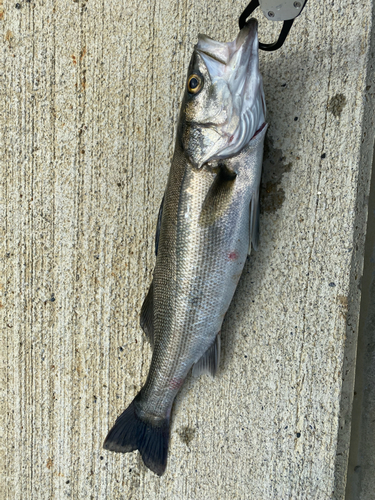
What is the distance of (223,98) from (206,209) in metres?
0.47

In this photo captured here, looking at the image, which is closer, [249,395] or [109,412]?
[249,395]

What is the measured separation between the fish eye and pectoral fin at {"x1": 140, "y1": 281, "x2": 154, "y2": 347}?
954 mm

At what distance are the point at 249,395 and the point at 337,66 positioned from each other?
168 centimetres

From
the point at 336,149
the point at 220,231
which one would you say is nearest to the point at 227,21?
the point at 336,149

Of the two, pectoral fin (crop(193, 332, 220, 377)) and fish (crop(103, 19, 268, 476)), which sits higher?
fish (crop(103, 19, 268, 476))

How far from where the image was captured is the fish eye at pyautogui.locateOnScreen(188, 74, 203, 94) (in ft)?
5.21

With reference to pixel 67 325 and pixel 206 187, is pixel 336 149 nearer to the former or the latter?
pixel 206 187

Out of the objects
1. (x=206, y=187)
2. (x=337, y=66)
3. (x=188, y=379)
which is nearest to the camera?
(x=206, y=187)

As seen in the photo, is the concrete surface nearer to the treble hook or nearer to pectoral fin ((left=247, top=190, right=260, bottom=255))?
pectoral fin ((left=247, top=190, right=260, bottom=255))

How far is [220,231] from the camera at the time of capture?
5.39ft

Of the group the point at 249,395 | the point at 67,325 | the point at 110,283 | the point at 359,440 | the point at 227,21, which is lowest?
the point at 359,440

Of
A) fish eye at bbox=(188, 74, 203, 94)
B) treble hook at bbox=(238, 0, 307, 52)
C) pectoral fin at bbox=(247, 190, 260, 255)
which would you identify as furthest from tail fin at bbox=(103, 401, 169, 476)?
treble hook at bbox=(238, 0, 307, 52)

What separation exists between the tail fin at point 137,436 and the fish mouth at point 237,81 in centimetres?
138

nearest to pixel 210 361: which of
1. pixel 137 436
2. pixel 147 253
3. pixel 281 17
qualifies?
pixel 137 436
